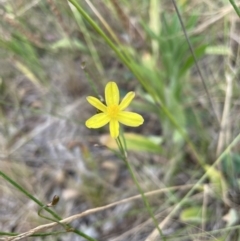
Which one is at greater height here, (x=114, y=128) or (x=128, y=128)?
(x=114, y=128)

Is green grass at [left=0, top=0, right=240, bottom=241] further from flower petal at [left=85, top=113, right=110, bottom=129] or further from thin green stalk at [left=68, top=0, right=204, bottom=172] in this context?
flower petal at [left=85, top=113, right=110, bottom=129]

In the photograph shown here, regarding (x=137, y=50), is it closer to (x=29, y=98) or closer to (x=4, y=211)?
(x=29, y=98)

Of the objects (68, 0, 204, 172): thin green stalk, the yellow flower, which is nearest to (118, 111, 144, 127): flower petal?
the yellow flower

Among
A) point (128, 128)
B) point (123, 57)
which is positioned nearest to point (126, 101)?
point (123, 57)

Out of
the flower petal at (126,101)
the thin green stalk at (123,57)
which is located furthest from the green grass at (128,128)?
the flower petal at (126,101)

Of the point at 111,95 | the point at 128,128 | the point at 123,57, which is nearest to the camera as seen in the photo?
the point at 111,95

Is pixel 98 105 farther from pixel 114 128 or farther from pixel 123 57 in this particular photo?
pixel 123 57

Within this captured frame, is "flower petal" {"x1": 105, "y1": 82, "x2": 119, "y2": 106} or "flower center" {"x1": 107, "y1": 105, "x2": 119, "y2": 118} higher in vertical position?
"flower petal" {"x1": 105, "y1": 82, "x2": 119, "y2": 106}
